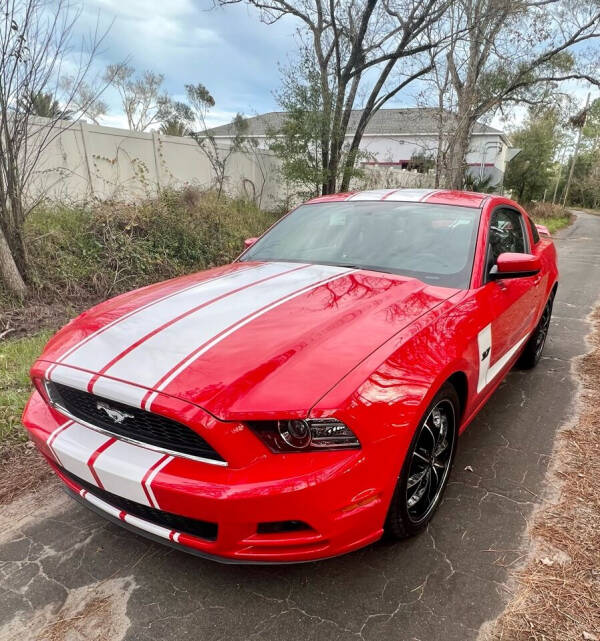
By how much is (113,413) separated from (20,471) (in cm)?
150

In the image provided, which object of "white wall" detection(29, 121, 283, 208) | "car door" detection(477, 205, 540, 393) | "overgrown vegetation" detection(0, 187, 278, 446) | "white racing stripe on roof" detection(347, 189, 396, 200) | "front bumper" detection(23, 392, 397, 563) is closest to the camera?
"front bumper" detection(23, 392, 397, 563)

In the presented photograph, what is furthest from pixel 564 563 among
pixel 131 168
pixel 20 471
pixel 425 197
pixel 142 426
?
pixel 131 168

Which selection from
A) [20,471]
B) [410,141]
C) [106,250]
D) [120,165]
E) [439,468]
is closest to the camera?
[439,468]

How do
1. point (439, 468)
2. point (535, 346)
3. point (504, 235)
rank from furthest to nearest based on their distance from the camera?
1. point (535, 346)
2. point (504, 235)
3. point (439, 468)

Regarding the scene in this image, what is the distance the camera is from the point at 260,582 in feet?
6.08

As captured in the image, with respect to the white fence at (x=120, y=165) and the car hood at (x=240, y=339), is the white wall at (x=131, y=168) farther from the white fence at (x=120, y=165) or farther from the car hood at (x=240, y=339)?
the car hood at (x=240, y=339)

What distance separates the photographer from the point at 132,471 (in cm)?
155

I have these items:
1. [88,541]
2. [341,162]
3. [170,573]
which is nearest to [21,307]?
[88,541]

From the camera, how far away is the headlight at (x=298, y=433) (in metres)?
1.49

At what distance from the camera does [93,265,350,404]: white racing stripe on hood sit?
64.2 inches

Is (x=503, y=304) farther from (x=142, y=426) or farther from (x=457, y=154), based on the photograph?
(x=457, y=154)

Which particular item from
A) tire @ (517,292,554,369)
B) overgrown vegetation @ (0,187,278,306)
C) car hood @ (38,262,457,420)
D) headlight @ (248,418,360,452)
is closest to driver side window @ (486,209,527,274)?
car hood @ (38,262,457,420)

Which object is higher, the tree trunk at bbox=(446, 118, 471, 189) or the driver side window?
the tree trunk at bbox=(446, 118, 471, 189)

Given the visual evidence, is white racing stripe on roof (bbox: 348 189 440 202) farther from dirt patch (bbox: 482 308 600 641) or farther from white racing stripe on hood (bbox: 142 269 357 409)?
dirt patch (bbox: 482 308 600 641)
